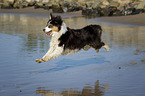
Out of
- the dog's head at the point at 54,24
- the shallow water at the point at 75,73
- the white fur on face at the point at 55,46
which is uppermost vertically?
the dog's head at the point at 54,24

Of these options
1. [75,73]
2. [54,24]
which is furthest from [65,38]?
[75,73]

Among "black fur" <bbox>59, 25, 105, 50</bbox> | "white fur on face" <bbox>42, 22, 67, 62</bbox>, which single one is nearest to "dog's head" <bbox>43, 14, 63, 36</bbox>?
"white fur on face" <bbox>42, 22, 67, 62</bbox>

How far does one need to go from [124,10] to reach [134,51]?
1756 cm

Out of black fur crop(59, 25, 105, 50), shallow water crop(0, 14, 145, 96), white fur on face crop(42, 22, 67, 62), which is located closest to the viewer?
shallow water crop(0, 14, 145, 96)

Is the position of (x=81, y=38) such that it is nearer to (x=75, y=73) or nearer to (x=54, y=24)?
(x=54, y=24)

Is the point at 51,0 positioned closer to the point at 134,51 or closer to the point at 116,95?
the point at 134,51

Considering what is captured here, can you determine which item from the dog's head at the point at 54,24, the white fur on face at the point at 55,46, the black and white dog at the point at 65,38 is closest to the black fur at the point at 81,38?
the black and white dog at the point at 65,38

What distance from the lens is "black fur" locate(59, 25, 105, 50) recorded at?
9695 mm

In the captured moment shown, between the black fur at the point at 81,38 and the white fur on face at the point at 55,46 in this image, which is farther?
the black fur at the point at 81,38

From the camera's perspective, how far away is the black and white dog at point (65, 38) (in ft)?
30.5

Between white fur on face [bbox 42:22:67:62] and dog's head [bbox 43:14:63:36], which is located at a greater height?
dog's head [bbox 43:14:63:36]

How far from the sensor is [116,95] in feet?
22.4

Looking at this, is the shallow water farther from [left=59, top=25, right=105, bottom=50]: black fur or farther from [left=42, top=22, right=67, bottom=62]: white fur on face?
[left=59, top=25, right=105, bottom=50]: black fur

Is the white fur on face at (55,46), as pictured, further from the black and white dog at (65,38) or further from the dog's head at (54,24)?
the dog's head at (54,24)
